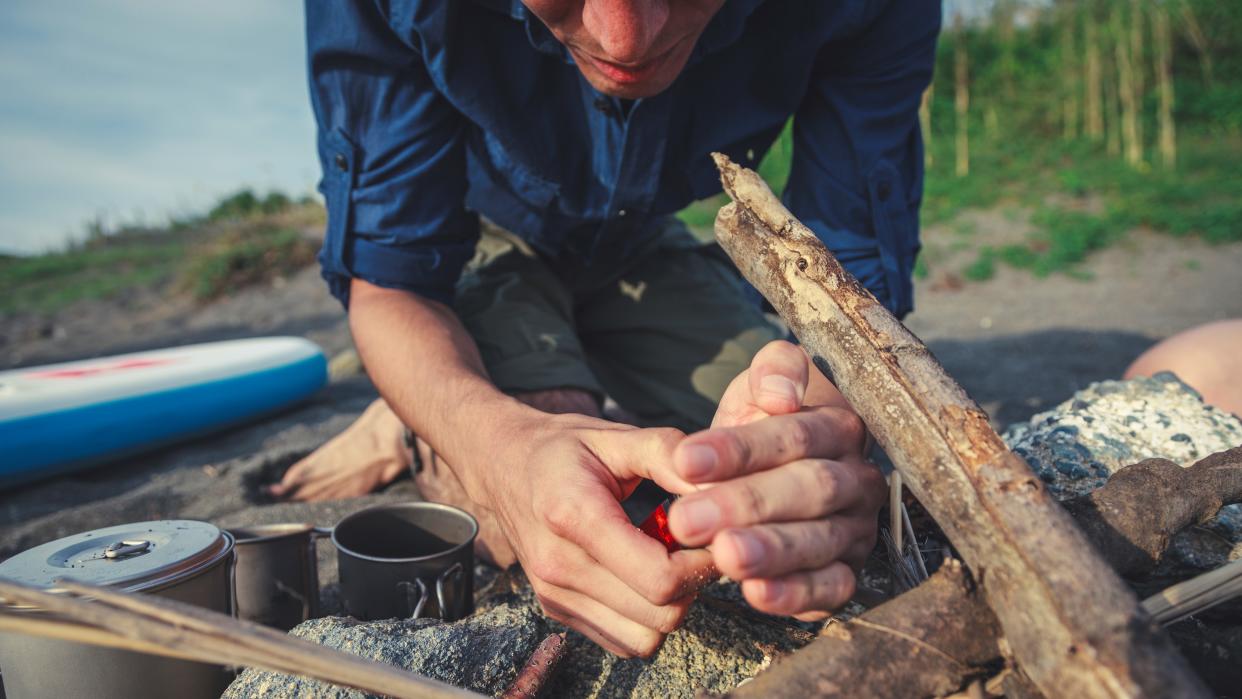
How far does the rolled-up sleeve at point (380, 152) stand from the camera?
76.9 inches

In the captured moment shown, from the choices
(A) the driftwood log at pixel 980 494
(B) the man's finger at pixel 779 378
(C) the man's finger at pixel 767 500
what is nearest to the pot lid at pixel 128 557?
(C) the man's finger at pixel 767 500

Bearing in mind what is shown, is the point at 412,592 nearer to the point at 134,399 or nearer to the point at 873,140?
the point at 873,140

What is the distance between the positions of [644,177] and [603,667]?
1.38m

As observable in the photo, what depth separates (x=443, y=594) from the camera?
165 cm

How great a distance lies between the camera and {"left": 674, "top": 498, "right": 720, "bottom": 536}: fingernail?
0.94 m

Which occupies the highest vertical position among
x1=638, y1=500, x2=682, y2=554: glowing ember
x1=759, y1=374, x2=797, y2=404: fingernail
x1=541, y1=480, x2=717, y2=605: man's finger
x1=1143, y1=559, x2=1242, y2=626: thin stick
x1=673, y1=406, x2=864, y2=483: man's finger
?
x1=759, y1=374, x2=797, y2=404: fingernail

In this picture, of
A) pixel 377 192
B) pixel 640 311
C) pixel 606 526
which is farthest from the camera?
pixel 640 311

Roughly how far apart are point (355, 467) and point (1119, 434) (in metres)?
2.46

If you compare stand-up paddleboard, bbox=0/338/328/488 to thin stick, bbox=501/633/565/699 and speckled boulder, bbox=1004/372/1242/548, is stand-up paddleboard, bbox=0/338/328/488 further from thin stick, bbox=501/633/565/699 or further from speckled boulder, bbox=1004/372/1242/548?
speckled boulder, bbox=1004/372/1242/548

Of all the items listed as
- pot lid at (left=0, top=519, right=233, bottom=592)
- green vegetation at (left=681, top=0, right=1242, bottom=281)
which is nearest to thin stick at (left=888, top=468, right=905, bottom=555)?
pot lid at (left=0, top=519, right=233, bottom=592)

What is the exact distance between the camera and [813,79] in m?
2.35

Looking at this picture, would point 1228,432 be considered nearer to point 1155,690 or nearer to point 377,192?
point 1155,690

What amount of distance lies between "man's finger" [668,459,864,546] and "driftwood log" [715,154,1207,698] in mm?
125

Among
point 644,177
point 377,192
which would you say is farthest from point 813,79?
point 377,192
